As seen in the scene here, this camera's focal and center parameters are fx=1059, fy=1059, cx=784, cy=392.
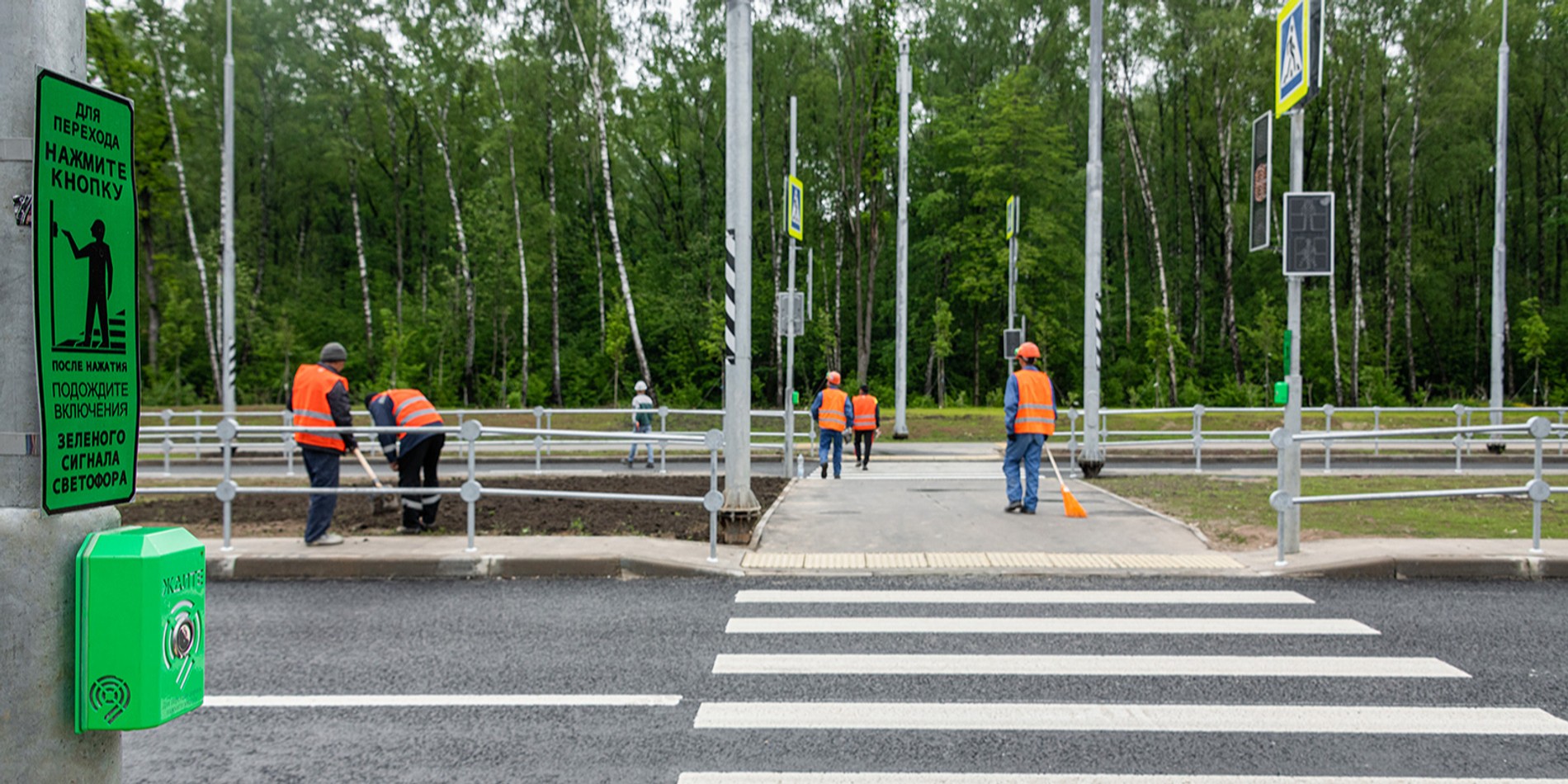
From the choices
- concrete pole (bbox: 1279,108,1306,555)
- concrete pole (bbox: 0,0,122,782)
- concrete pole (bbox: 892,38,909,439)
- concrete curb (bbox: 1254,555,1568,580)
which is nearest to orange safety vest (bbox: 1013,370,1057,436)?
concrete pole (bbox: 1279,108,1306,555)

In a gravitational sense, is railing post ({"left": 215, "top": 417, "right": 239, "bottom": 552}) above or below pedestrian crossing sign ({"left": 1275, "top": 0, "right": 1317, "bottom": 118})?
below

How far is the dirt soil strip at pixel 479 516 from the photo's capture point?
35.6 feet

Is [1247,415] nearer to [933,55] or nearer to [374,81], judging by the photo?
[933,55]

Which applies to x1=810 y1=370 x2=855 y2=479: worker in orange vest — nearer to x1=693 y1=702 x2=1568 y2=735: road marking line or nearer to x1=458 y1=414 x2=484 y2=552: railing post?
x1=458 y1=414 x2=484 y2=552: railing post

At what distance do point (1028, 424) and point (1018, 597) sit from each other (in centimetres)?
411

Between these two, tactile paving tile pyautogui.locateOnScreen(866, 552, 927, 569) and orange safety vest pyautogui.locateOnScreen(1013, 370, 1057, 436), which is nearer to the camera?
tactile paving tile pyautogui.locateOnScreen(866, 552, 927, 569)

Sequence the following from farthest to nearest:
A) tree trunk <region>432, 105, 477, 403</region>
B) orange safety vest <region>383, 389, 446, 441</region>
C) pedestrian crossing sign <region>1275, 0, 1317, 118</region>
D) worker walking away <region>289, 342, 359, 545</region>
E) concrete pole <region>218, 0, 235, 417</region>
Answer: tree trunk <region>432, 105, 477, 403</region> → concrete pole <region>218, 0, 235, 417</region> → orange safety vest <region>383, 389, 446, 441</region> → worker walking away <region>289, 342, 359, 545</region> → pedestrian crossing sign <region>1275, 0, 1317, 118</region>

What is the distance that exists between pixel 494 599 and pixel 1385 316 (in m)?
46.1

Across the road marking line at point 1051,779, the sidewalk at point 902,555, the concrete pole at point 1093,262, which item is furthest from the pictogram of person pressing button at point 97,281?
the concrete pole at point 1093,262

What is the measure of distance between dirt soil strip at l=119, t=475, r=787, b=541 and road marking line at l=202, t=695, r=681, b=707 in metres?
4.89

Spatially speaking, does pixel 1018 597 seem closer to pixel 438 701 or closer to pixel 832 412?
pixel 438 701

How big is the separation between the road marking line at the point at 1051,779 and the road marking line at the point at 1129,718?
59 cm

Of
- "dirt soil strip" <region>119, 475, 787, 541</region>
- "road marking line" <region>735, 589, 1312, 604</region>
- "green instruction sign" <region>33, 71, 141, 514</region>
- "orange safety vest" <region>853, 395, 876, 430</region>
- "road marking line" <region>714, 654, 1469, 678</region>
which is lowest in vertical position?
"road marking line" <region>735, 589, 1312, 604</region>

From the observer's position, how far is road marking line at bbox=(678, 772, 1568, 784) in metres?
4.26
